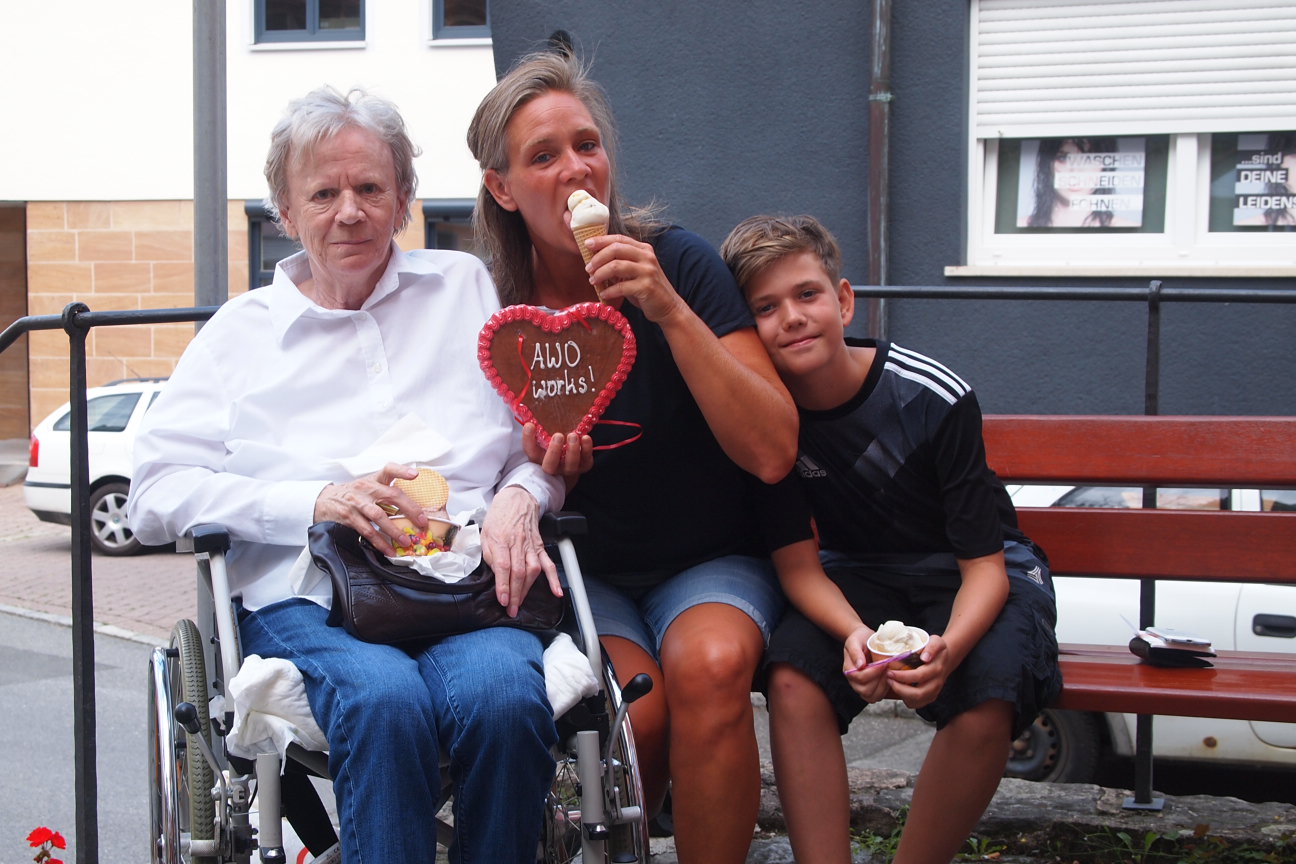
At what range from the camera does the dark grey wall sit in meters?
7.11

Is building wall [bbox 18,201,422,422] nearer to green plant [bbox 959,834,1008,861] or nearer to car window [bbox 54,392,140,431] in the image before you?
car window [bbox 54,392,140,431]

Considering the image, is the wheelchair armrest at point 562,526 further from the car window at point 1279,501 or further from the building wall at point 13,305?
the building wall at point 13,305

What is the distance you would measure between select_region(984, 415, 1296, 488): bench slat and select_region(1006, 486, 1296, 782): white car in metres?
1.75

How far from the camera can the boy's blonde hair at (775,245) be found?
8.94 feet

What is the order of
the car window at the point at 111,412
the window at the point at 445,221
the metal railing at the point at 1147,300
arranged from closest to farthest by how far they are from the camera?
the metal railing at the point at 1147,300 < the car window at the point at 111,412 < the window at the point at 445,221

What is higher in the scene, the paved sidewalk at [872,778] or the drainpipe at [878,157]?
the drainpipe at [878,157]

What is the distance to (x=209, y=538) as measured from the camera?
2377mm

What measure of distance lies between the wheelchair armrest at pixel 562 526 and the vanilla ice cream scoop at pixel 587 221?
484 mm

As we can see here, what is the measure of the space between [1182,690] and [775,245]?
1.21 meters

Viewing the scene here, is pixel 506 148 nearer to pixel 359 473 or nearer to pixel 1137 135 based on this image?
pixel 359 473

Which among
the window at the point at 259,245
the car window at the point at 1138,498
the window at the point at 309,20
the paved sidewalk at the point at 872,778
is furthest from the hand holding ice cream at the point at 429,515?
the window at the point at 309,20

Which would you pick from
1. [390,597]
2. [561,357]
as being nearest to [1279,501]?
[561,357]

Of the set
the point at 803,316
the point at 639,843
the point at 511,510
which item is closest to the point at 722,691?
the point at 639,843

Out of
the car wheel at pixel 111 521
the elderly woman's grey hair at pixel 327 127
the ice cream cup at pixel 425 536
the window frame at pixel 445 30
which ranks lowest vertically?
the car wheel at pixel 111 521
